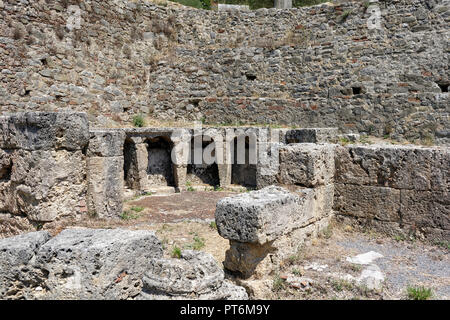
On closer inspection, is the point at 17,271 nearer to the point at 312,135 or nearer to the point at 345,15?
the point at 312,135

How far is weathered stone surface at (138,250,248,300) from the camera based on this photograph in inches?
115

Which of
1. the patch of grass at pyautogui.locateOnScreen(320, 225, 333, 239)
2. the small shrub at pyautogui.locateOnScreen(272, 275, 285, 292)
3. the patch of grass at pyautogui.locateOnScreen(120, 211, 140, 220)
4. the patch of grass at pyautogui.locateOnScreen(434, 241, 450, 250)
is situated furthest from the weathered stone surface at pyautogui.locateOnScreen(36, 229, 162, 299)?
the patch of grass at pyautogui.locateOnScreen(120, 211, 140, 220)

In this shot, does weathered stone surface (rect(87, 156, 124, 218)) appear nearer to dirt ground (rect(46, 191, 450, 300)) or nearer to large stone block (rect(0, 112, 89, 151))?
dirt ground (rect(46, 191, 450, 300))

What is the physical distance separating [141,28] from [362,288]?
12754mm

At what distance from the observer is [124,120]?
13.1 m

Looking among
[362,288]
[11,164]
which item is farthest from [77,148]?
[362,288]

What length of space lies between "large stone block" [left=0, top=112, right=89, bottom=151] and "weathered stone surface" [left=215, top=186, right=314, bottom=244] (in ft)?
10.0

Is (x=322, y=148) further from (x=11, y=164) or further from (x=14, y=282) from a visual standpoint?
(x=11, y=164)

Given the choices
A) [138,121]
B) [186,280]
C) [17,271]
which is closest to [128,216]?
[17,271]

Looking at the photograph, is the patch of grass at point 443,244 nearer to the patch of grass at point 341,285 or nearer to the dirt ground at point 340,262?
the dirt ground at point 340,262

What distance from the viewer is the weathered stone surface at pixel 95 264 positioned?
3.07 metres

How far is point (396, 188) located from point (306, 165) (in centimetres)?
122

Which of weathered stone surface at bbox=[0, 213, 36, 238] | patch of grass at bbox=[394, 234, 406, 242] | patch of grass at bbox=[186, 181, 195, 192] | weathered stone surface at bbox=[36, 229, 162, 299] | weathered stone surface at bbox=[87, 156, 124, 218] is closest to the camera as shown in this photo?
weathered stone surface at bbox=[36, 229, 162, 299]

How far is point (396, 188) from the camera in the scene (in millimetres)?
4859
